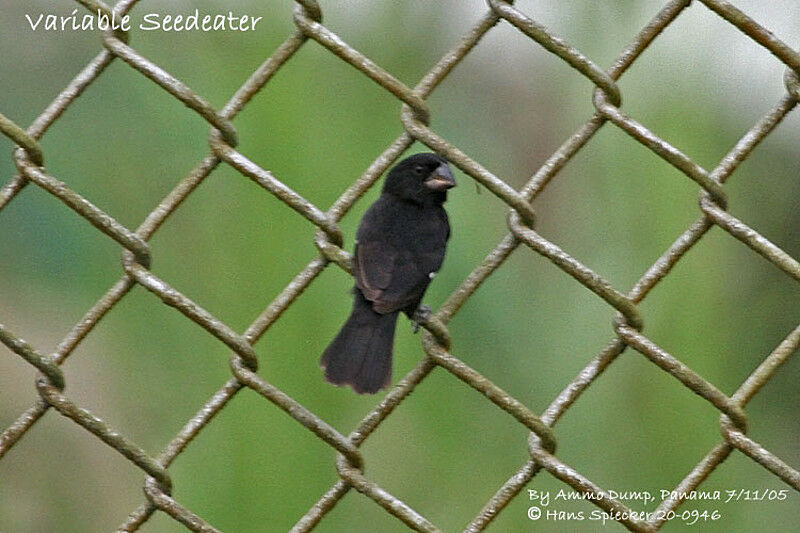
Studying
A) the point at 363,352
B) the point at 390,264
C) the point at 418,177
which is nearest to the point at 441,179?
the point at 418,177

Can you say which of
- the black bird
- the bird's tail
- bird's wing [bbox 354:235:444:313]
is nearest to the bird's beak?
the black bird

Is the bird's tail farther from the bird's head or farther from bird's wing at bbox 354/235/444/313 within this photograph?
the bird's head

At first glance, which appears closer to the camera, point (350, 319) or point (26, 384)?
point (350, 319)

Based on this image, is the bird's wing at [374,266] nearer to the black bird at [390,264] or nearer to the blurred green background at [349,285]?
the black bird at [390,264]

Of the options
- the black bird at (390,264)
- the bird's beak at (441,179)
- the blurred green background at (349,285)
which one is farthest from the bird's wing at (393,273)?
the blurred green background at (349,285)

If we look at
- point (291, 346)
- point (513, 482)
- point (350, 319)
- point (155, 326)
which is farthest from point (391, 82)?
point (155, 326)

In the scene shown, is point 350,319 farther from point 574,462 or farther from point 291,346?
point 574,462

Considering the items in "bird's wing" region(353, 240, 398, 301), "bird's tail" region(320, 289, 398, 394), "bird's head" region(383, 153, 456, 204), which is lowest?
"bird's tail" region(320, 289, 398, 394)
